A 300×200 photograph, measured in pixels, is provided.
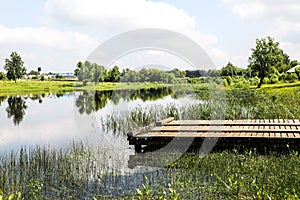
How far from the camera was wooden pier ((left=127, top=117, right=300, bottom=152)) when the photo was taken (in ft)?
28.0

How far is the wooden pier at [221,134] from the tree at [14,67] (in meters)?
59.4

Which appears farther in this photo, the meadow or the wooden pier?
the wooden pier

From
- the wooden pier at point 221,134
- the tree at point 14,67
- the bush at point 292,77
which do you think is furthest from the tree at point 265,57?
the tree at point 14,67

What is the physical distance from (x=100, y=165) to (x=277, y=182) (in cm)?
390

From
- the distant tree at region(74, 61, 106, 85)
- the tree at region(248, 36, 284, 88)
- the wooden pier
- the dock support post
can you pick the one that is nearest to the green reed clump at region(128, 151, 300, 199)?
the wooden pier

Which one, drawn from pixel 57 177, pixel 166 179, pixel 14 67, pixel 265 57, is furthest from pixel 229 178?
pixel 14 67

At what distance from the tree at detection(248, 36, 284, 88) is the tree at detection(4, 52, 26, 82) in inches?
1711

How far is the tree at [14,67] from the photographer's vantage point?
64569 mm

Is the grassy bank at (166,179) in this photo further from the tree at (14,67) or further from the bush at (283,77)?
the tree at (14,67)

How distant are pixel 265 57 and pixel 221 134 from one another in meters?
33.1

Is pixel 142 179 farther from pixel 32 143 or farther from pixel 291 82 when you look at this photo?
pixel 291 82

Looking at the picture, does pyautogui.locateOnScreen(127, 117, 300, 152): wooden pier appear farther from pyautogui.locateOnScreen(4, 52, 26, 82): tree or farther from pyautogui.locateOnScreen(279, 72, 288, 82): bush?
pyautogui.locateOnScreen(4, 52, 26, 82): tree

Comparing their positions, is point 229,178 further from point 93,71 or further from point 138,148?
point 93,71

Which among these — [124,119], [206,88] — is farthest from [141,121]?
[206,88]
